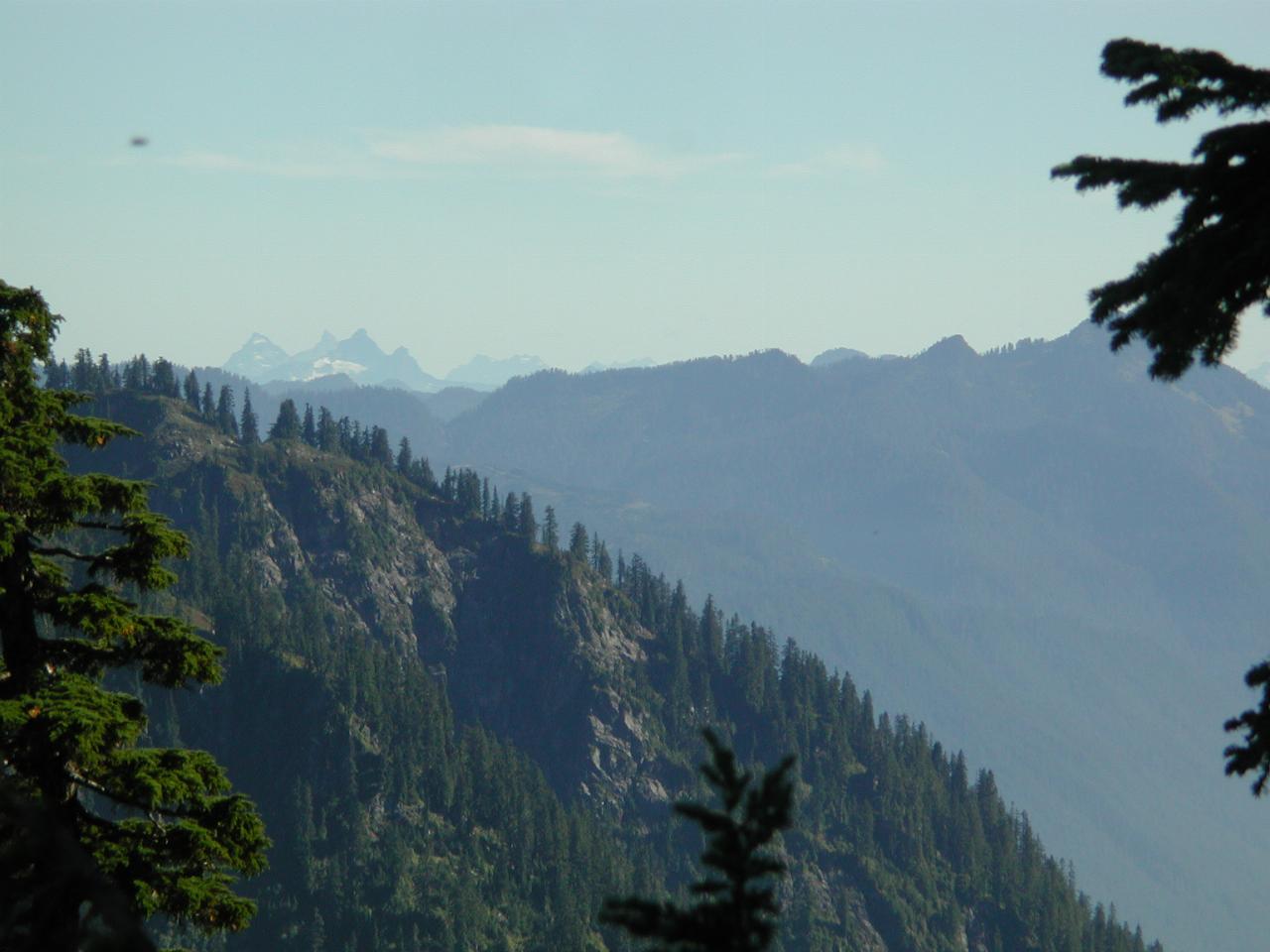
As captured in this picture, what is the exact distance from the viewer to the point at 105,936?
13.5m

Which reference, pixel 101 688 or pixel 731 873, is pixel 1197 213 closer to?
pixel 731 873

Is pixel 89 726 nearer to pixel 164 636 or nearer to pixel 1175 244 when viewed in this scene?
pixel 164 636

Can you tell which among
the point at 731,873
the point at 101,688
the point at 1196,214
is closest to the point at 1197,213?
the point at 1196,214

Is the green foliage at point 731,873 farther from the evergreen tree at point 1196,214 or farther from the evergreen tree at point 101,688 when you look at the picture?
the evergreen tree at point 101,688

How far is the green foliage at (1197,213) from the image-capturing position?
19.9 meters

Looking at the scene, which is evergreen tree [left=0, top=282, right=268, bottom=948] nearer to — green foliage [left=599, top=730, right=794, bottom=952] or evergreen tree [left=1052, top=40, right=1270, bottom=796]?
green foliage [left=599, top=730, right=794, bottom=952]

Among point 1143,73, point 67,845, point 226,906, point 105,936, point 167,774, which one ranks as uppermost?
point 1143,73

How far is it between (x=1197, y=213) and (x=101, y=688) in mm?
19175

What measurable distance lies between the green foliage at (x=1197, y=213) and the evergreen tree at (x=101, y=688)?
655 inches

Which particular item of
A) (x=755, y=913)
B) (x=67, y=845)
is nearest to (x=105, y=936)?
(x=67, y=845)

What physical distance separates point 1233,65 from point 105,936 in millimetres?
17265

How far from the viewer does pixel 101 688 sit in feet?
88.1

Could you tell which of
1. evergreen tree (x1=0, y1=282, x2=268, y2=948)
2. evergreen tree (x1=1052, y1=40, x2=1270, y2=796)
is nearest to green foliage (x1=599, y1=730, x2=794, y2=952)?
evergreen tree (x1=1052, y1=40, x2=1270, y2=796)

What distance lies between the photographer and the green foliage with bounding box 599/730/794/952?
14.1 m
